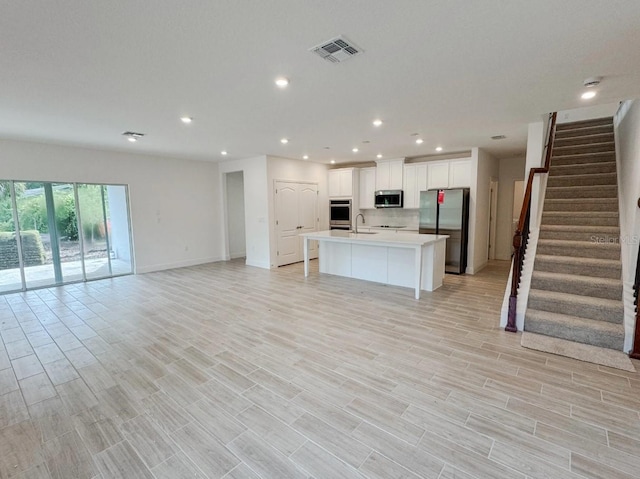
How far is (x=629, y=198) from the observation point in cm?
374

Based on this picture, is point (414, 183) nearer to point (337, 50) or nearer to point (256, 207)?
point (256, 207)

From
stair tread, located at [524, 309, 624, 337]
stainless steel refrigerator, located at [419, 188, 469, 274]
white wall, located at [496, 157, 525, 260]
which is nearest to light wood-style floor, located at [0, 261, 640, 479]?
stair tread, located at [524, 309, 624, 337]

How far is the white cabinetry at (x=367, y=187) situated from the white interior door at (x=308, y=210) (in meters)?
1.30

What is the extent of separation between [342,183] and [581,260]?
568 centimetres

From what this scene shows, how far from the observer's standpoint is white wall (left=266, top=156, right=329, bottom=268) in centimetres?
714

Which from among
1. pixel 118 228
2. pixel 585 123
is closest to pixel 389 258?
pixel 585 123

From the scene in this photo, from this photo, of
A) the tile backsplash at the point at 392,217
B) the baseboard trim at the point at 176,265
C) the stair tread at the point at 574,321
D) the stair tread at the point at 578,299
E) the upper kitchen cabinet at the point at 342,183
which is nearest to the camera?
the stair tread at the point at 574,321

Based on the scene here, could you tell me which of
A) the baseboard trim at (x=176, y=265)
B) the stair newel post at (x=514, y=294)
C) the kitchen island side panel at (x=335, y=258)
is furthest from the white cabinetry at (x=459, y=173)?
the baseboard trim at (x=176, y=265)

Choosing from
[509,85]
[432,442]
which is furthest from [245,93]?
[432,442]

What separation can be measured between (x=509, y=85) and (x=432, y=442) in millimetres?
3259

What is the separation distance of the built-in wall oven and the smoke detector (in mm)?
5692

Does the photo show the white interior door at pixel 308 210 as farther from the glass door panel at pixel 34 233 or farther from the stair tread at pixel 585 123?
the stair tread at pixel 585 123

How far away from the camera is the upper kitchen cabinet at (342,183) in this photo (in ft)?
27.0

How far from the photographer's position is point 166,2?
1.73 meters
